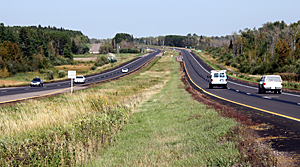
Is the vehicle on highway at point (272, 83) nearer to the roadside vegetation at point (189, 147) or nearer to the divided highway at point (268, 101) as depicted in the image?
the divided highway at point (268, 101)

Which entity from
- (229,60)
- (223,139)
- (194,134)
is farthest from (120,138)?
(229,60)


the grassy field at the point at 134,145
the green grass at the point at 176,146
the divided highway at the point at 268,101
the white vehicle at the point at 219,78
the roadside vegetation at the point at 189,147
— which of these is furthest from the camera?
the white vehicle at the point at 219,78

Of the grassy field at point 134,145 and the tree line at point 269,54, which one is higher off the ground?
the tree line at point 269,54

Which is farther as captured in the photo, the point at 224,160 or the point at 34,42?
the point at 34,42

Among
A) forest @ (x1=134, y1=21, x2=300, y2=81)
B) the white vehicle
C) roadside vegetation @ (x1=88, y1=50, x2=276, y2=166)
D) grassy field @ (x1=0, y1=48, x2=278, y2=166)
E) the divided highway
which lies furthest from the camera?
forest @ (x1=134, y1=21, x2=300, y2=81)

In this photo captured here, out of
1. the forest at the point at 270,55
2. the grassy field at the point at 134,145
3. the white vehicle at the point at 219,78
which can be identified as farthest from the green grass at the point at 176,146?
the forest at the point at 270,55

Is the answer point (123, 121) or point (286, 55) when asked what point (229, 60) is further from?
point (123, 121)

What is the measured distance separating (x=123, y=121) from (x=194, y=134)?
6004mm

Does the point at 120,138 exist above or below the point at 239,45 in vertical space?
below

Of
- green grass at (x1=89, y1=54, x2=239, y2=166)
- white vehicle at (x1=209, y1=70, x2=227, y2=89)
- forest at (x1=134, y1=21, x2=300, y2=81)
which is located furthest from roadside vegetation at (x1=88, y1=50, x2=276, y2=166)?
forest at (x1=134, y1=21, x2=300, y2=81)

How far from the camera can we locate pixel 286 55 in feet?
291

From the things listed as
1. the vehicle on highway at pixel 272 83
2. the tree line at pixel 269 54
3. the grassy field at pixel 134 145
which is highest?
the tree line at pixel 269 54

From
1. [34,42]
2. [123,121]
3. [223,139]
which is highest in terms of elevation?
[34,42]

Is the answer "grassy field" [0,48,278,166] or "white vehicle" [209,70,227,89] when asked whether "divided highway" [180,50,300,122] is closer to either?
"grassy field" [0,48,278,166]
